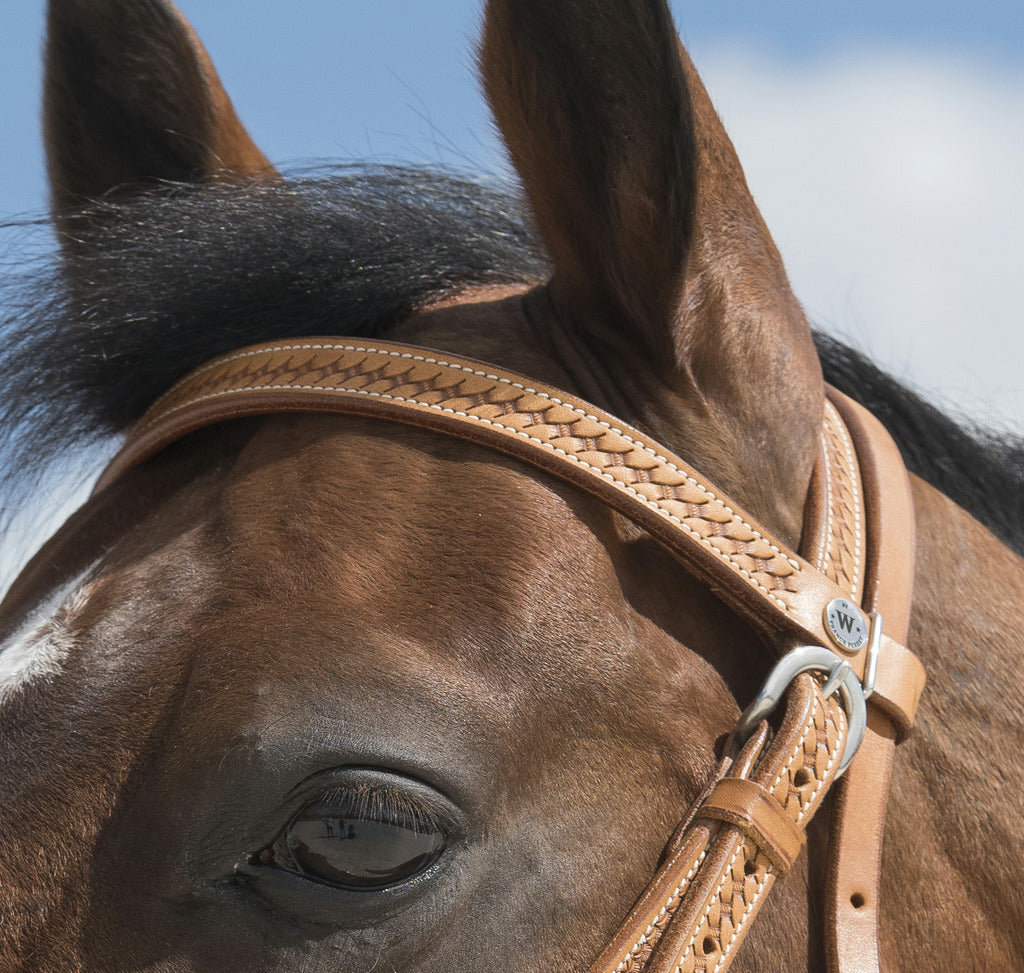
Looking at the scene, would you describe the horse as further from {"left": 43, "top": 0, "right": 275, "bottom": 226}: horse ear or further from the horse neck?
{"left": 43, "top": 0, "right": 275, "bottom": 226}: horse ear

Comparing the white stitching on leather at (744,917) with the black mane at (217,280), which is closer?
the white stitching on leather at (744,917)

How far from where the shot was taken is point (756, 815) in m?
1.38

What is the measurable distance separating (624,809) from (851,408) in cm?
88

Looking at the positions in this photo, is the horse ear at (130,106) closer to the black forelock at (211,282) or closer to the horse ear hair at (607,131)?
the black forelock at (211,282)

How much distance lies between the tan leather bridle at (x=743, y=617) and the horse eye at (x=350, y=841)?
0.90ft

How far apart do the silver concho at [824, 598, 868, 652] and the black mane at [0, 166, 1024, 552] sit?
73 centimetres

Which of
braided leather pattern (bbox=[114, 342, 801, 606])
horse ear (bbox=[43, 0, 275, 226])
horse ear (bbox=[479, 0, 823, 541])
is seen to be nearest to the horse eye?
braided leather pattern (bbox=[114, 342, 801, 606])

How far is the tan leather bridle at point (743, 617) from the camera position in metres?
1.37

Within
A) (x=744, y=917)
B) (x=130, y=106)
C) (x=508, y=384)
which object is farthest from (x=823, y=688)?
(x=130, y=106)

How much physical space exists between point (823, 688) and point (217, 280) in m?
1.14

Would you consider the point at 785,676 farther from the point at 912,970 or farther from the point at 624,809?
the point at 912,970

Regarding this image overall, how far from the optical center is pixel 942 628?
173cm

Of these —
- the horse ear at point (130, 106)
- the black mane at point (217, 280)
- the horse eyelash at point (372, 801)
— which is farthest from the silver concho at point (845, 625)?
the horse ear at point (130, 106)

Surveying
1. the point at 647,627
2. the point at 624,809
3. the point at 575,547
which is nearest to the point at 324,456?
the point at 575,547
